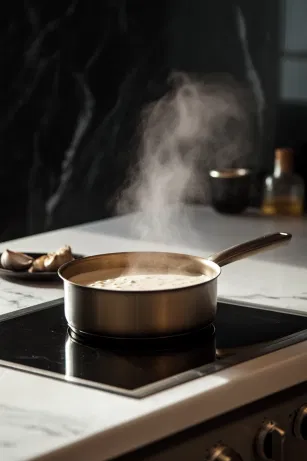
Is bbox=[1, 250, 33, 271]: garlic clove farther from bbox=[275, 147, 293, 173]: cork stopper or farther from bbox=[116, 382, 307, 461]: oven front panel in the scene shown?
bbox=[275, 147, 293, 173]: cork stopper

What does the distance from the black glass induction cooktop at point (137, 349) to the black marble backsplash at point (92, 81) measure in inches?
46.3

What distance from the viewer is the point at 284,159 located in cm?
249

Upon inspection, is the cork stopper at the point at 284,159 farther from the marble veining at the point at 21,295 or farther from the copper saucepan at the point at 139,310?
the copper saucepan at the point at 139,310

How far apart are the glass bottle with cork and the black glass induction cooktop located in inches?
36.0

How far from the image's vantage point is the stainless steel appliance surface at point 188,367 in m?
1.27

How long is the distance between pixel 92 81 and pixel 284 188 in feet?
2.37

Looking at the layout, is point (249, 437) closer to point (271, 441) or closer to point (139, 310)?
point (271, 441)

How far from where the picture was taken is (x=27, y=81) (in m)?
2.77

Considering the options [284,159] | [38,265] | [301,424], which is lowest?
[301,424]

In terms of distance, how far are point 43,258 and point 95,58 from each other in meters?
1.13

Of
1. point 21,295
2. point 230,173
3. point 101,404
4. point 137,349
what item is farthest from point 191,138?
point 101,404

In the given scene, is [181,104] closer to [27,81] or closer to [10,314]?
[27,81]

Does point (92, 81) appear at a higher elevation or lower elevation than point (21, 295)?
higher

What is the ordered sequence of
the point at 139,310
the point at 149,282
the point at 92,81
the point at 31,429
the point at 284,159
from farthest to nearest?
1. the point at 92,81
2. the point at 284,159
3. the point at 149,282
4. the point at 139,310
5. the point at 31,429
